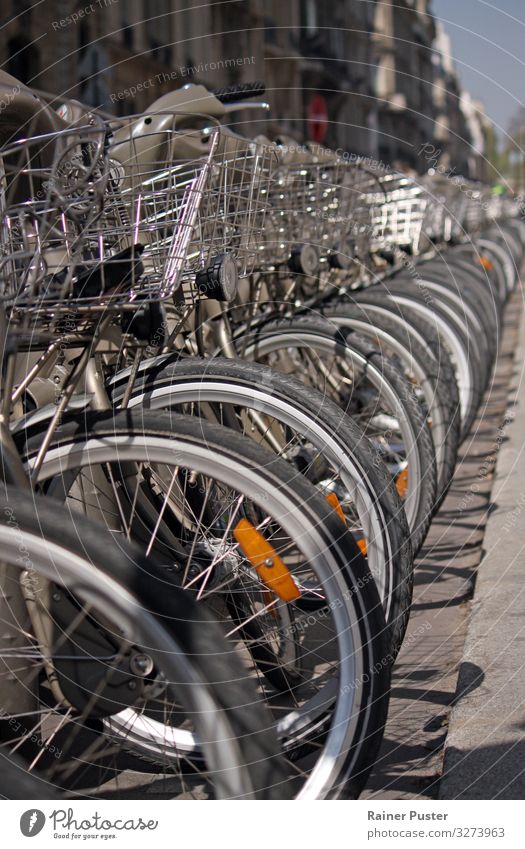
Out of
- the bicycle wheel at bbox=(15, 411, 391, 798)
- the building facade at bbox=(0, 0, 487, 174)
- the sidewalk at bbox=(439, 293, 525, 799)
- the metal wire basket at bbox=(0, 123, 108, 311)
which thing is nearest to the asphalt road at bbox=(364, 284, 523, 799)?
the sidewalk at bbox=(439, 293, 525, 799)

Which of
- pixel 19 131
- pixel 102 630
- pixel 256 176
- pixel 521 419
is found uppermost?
pixel 521 419

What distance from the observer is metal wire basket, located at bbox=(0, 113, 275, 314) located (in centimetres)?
193

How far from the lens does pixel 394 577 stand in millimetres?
2414

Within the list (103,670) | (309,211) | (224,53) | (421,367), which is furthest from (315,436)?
(224,53)

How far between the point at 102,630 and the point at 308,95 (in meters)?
31.9

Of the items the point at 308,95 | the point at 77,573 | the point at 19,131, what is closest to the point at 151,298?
the point at 19,131

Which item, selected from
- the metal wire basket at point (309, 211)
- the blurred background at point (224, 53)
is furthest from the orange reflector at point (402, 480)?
the blurred background at point (224, 53)

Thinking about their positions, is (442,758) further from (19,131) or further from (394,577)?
(19,131)

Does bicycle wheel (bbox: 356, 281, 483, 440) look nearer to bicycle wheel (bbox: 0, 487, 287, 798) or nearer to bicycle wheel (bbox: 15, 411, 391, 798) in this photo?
bicycle wheel (bbox: 15, 411, 391, 798)

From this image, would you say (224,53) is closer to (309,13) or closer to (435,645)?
(309,13)

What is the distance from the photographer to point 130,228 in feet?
7.20

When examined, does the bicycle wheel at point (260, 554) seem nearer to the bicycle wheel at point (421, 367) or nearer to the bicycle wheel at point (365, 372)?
the bicycle wheel at point (365, 372)

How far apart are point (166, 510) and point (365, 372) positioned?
1102 mm

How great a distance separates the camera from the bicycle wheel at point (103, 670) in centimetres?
149
